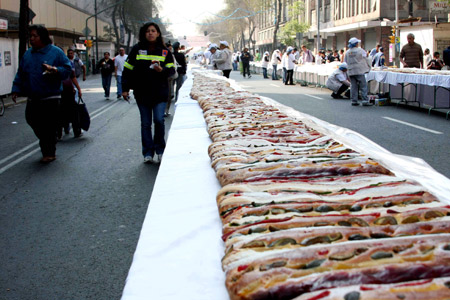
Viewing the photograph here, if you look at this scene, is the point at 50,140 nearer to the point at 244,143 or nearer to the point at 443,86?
the point at 244,143

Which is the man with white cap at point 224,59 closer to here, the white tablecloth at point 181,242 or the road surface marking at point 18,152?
the road surface marking at point 18,152

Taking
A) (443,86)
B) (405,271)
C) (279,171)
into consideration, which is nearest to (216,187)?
(279,171)

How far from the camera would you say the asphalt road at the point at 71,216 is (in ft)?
13.0

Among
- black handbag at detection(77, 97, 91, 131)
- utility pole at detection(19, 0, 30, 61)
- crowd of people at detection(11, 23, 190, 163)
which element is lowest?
black handbag at detection(77, 97, 91, 131)

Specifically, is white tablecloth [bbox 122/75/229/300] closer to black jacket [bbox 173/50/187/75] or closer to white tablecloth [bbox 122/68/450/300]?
white tablecloth [bbox 122/68/450/300]

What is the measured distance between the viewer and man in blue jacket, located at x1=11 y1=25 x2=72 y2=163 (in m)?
7.99

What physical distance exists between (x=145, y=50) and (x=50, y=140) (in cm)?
219

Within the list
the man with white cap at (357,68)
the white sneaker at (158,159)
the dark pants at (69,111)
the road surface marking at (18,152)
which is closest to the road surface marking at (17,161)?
the road surface marking at (18,152)

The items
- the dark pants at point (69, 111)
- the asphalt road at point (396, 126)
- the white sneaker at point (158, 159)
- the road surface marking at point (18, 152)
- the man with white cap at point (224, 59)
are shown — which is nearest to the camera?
the white sneaker at point (158, 159)

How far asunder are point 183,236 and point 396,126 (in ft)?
31.9

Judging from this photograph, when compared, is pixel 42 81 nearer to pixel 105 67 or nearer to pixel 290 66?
pixel 105 67

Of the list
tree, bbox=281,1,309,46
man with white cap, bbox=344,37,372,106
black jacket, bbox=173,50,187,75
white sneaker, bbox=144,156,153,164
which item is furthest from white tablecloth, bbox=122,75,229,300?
tree, bbox=281,1,309,46

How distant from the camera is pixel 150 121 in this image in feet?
25.5

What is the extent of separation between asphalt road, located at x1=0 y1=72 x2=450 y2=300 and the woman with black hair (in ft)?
2.59
